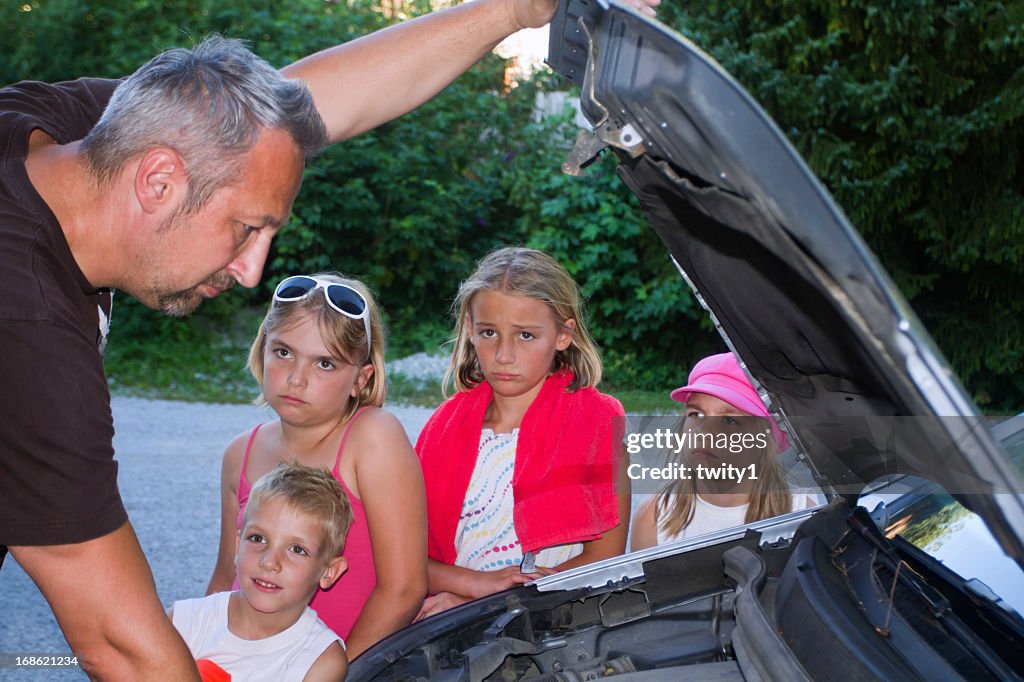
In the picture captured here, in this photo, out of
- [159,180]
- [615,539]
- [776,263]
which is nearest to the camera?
[776,263]

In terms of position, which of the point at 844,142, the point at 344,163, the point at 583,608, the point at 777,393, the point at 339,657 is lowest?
the point at 344,163

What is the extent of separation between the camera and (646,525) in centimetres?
306

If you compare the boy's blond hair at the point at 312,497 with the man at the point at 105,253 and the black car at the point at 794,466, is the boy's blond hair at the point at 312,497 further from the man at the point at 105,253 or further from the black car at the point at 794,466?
the man at the point at 105,253

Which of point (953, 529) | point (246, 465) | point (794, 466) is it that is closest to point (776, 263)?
point (953, 529)

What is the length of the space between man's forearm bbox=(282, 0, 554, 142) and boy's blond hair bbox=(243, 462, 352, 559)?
0.92m

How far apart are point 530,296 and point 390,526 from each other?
94cm

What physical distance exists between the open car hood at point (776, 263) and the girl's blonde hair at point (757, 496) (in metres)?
0.65

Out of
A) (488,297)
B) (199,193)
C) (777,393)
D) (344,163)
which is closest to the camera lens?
(199,193)

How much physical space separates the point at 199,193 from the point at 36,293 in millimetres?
356

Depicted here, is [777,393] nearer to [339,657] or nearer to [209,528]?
[339,657]

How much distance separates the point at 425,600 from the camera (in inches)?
109

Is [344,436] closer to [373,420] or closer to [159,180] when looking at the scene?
[373,420]

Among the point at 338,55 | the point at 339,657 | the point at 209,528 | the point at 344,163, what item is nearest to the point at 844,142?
the point at 344,163

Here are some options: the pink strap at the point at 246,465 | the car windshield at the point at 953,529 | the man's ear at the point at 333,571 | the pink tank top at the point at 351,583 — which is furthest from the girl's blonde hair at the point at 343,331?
the car windshield at the point at 953,529
